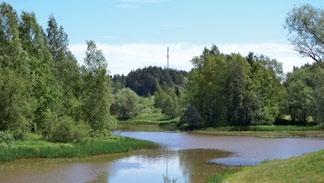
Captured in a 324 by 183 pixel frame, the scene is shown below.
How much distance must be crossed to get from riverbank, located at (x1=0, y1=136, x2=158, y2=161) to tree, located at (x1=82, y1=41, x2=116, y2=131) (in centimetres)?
624

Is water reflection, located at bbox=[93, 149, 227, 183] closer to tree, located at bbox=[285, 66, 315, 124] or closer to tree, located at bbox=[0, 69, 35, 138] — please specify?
tree, located at bbox=[0, 69, 35, 138]

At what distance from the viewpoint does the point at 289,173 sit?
26.6m

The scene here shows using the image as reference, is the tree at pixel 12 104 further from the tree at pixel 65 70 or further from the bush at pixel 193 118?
the bush at pixel 193 118

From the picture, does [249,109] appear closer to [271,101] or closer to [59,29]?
[271,101]

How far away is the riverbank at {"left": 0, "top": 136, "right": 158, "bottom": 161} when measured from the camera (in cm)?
4495

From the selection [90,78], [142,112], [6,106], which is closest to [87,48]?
[90,78]

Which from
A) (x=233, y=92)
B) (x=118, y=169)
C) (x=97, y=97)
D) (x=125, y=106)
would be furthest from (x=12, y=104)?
(x=125, y=106)

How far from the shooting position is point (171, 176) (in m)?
Answer: 36.2

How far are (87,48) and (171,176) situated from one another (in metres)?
32.9

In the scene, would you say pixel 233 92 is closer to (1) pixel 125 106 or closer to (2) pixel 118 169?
(1) pixel 125 106

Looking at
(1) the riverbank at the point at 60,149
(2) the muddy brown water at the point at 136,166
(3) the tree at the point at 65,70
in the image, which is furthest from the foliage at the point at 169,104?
(1) the riverbank at the point at 60,149

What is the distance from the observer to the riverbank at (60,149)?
45.0 metres

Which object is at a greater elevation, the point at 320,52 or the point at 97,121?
the point at 320,52

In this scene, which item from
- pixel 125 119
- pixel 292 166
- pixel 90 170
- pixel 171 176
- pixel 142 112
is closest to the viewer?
pixel 292 166
